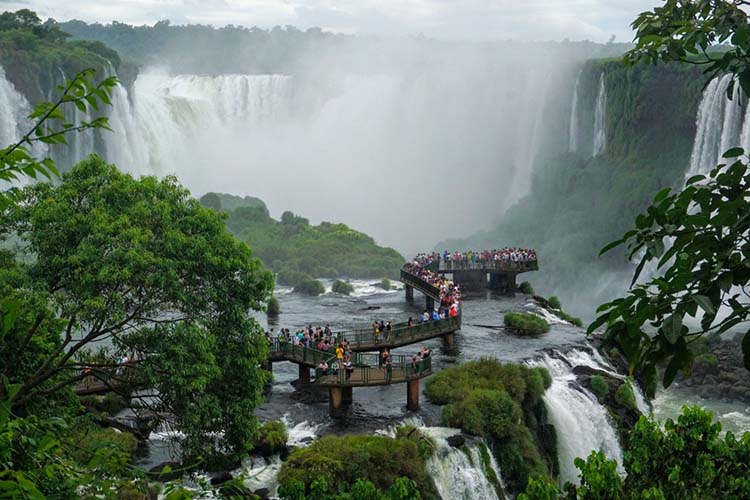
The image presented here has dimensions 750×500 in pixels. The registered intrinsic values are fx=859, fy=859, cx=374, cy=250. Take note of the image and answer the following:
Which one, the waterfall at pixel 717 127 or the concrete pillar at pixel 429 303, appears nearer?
the concrete pillar at pixel 429 303

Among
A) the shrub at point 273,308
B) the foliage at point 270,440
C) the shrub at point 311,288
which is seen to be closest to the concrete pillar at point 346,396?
the foliage at point 270,440

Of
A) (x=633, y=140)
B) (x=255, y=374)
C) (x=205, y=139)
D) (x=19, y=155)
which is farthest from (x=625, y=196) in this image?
(x=19, y=155)

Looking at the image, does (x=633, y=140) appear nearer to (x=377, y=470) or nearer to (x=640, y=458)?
(x=377, y=470)

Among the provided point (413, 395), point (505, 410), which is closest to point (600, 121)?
point (505, 410)

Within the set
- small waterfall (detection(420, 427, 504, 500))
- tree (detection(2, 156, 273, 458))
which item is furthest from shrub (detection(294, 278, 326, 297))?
tree (detection(2, 156, 273, 458))

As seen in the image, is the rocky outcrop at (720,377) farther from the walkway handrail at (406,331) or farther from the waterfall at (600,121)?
the waterfall at (600,121)

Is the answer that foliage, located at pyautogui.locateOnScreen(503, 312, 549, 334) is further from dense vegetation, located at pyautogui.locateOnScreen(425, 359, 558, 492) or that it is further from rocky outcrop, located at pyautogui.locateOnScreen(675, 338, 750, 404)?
dense vegetation, located at pyautogui.locateOnScreen(425, 359, 558, 492)
